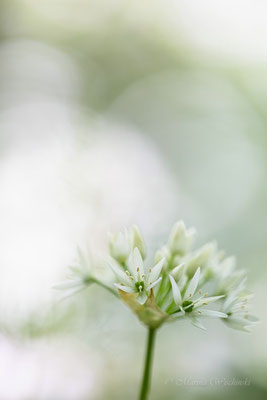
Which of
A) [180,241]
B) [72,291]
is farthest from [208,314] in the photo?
[72,291]

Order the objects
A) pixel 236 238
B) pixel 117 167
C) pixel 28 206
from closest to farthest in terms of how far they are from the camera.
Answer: pixel 28 206 < pixel 117 167 < pixel 236 238

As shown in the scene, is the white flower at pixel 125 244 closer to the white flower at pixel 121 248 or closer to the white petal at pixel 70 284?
the white flower at pixel 121 248

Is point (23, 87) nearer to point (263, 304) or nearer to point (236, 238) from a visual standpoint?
point (236, 238)

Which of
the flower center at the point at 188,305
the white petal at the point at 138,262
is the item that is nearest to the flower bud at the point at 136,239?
the white petal at the point at 138,262

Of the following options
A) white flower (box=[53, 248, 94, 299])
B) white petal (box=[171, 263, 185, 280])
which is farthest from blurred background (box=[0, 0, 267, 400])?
white petal (box=[171, 263, 185, 280])

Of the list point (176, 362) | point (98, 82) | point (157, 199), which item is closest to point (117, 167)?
point (157, 199)

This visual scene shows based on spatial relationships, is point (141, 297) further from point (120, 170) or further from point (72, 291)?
point (120, 170)
